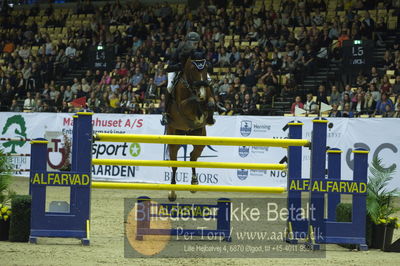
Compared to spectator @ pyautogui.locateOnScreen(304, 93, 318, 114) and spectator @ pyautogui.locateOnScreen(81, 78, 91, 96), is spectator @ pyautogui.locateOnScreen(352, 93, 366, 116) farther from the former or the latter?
spectator @ pyautogui.locateOnScreen(81, 78, 91, 96)

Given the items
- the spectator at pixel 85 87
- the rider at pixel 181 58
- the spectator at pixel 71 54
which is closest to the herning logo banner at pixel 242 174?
the rider at pixel 181 58

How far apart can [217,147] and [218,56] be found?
17.6ft

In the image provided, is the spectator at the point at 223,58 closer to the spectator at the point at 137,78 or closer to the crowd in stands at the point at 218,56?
the crowd in stands at the point at 218,56

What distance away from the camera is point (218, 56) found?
2114cm

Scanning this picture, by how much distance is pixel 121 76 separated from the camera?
72.6 ft

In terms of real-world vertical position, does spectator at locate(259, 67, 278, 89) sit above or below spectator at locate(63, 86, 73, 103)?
above

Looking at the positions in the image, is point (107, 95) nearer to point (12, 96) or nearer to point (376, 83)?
point (12, 96)

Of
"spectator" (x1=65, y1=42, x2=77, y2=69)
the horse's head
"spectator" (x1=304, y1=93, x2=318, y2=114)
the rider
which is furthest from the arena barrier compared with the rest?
"spectator" (x1=65, y1=42, x2=77, y2=69)

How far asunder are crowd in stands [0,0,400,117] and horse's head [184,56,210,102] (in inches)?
273

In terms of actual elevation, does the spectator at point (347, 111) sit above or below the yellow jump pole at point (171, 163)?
above

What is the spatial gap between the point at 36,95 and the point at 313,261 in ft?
54.4

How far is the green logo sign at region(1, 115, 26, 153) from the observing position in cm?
1905

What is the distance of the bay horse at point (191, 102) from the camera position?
9.26 metres

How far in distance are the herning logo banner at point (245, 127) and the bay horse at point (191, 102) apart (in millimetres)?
6122
